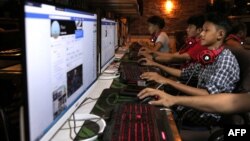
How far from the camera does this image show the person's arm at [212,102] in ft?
4.30

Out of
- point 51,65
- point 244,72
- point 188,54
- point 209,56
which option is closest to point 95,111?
point 51,65

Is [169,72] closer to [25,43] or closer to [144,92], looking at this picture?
[144,92]

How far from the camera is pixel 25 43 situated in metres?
0.59

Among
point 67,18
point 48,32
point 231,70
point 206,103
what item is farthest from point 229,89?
point 48,32

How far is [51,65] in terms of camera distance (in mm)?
774

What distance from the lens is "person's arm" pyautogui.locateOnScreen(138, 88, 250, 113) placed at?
4.30ft

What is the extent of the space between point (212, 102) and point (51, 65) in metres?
0.86

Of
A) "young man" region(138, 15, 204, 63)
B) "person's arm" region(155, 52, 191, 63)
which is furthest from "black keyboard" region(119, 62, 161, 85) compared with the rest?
"person's arm" region(155, 52, 191, 63)

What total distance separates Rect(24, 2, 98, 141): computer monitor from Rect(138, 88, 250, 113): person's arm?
37cm

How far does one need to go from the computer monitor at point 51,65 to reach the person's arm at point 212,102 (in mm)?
367

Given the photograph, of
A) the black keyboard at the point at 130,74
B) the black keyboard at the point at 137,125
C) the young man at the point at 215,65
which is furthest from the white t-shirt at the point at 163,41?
the black keyboard at the point at 137,125

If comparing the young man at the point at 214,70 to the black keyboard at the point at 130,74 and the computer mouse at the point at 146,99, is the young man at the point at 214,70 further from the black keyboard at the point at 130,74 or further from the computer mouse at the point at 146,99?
the computer mouse at the point at 146,99

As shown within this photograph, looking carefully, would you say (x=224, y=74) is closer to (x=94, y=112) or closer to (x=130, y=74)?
(x=130, y=74)

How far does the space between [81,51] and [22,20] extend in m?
0.56
